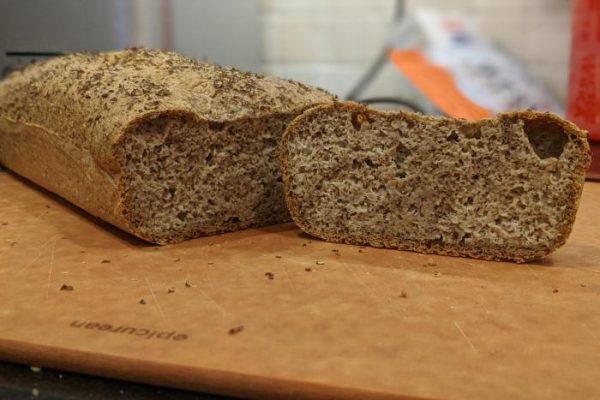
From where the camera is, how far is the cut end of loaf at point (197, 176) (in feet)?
7.45

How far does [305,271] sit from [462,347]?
2.04 ft

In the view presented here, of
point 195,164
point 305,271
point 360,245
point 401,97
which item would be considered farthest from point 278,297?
point 401,97

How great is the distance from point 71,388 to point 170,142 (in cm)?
107

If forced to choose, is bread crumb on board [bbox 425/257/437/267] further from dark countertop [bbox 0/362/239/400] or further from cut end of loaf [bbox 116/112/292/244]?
dark countertop [bbox 0/362/239/400]

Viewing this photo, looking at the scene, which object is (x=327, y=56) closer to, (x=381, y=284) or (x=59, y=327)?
(x=381, y=284)

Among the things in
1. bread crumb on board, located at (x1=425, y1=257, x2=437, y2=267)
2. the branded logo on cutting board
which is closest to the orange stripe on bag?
bread crumb on board, located at (x1=425, y1=257, x2=437, y2=267)

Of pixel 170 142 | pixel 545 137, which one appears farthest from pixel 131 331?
pixel 545 137

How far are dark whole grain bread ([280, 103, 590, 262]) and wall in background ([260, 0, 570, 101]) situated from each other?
5.91ft

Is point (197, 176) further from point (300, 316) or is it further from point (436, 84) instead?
point (436, 84)

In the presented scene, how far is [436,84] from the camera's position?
3805mm

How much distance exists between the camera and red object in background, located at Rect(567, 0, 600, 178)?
3254 millimetres

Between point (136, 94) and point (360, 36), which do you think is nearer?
point (136, 94)

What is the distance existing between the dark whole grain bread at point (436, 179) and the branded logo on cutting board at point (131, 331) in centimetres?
90

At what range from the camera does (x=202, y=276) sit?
6.43ft
